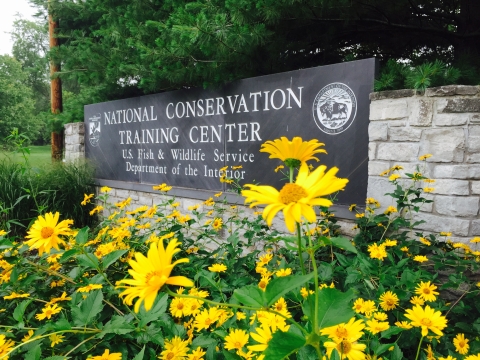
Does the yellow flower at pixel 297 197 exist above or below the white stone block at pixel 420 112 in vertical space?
below

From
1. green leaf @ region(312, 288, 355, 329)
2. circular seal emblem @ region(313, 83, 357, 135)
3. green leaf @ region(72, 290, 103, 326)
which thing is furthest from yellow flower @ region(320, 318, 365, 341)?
circular seal emblem @ region(313, 83, 357, 135)

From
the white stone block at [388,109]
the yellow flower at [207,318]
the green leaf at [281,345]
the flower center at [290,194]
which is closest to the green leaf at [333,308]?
the green leaf at [281,345]

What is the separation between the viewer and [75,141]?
5.99m

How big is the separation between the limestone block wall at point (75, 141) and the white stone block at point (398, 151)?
4926 mm

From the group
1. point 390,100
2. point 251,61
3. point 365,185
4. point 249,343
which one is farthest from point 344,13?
point 249,343

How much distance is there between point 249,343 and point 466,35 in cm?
372

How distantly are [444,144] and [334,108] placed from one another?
870 millimetres

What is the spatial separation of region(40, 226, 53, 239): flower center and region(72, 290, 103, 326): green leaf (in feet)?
0.72

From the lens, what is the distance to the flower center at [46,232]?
0.98m

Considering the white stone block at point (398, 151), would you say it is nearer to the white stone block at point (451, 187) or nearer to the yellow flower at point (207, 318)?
the white stone block at point (451, 187)

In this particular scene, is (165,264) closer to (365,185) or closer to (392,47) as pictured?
(365,185)

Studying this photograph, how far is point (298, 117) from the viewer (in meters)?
3.06

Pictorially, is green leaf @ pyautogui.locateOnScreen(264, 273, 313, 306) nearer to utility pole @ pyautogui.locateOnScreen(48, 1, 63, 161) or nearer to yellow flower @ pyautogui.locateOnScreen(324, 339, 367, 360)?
yellow flower @ pyautogui.locateOnScreen(324, 339, 367, 360)

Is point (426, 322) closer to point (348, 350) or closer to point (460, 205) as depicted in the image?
point (348, 350)
